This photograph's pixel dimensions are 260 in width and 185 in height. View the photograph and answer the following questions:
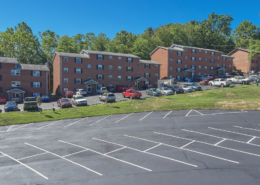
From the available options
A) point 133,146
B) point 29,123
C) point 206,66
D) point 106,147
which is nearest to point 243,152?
point 133,146

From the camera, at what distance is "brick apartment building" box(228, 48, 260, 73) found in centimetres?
7494

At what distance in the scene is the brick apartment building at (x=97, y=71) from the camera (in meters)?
49.5

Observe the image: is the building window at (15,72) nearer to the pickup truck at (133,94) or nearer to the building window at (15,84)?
the building window at (15,84)

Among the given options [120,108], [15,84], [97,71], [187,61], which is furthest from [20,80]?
[187,61]

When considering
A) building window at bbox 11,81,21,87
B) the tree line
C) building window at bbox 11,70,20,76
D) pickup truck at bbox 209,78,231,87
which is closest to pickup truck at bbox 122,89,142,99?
pickup truck at bbox 209,78,231,87

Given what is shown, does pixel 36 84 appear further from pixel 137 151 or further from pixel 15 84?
pixel 137 151

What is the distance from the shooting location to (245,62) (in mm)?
75875

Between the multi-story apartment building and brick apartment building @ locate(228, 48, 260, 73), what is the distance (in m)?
8.50

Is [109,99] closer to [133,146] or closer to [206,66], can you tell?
[133,146]

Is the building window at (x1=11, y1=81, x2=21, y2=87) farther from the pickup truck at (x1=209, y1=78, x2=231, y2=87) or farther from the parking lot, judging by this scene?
the pickup truck at (x1=209, y1=78, x2=231, y2=87)

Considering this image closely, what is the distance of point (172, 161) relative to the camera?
Answer: 444 inches

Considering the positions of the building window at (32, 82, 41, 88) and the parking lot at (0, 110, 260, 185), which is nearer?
the parking lot at (0, 110, 260, 185)

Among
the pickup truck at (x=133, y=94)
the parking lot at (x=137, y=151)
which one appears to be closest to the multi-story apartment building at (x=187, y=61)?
the pickup truck at (x=133, y=94)

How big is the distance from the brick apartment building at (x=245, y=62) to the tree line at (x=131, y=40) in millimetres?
5358
